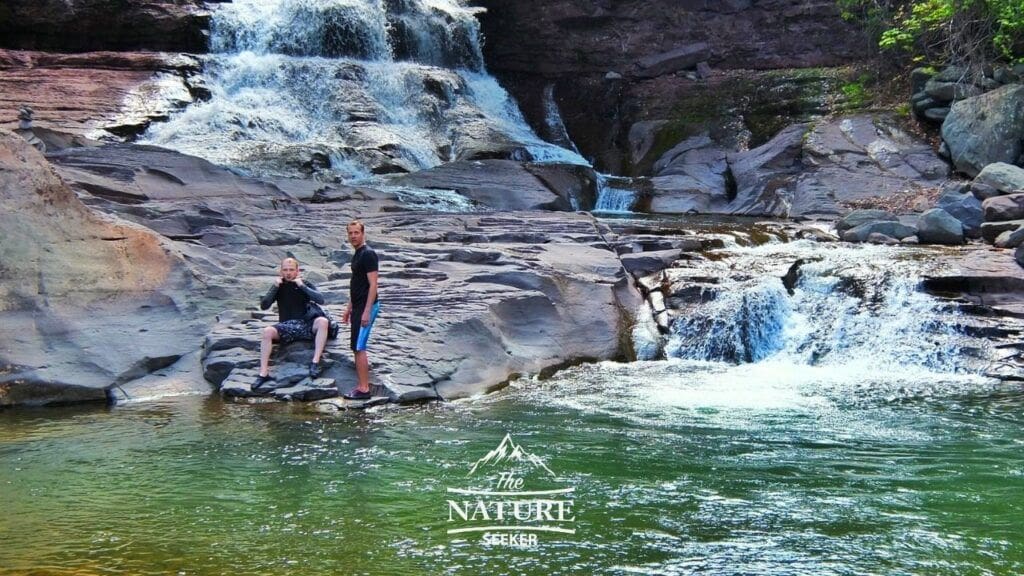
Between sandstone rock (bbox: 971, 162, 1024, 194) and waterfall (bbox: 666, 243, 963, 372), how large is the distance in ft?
15.3

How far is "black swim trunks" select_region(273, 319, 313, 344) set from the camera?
902cm

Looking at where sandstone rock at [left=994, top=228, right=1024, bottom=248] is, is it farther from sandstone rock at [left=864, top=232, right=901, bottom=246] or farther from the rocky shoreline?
sandstone rock at [left=864, top=232, right=901, bottom=246]

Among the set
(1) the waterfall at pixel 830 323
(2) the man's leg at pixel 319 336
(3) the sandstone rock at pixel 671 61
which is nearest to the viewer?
(2) the man's leg at pixel 319 336

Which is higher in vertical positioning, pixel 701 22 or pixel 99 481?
pixel 701 22

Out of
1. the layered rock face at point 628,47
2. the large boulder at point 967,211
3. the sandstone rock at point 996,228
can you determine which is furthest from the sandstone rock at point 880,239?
the layered rock face at point 628,47

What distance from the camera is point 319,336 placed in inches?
351

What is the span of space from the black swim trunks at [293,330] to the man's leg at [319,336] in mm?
88

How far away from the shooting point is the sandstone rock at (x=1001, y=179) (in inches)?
619

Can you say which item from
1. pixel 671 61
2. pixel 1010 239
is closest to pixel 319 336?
pixel 1010 239

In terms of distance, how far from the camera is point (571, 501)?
5.79 metres

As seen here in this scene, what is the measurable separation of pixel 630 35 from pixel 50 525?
24.8 meters

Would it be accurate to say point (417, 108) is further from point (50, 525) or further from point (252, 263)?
point (50, 525)

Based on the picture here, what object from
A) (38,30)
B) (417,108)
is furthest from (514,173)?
(38,30)

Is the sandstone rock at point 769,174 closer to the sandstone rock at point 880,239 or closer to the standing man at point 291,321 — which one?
the sandstone rock at point 880,239
